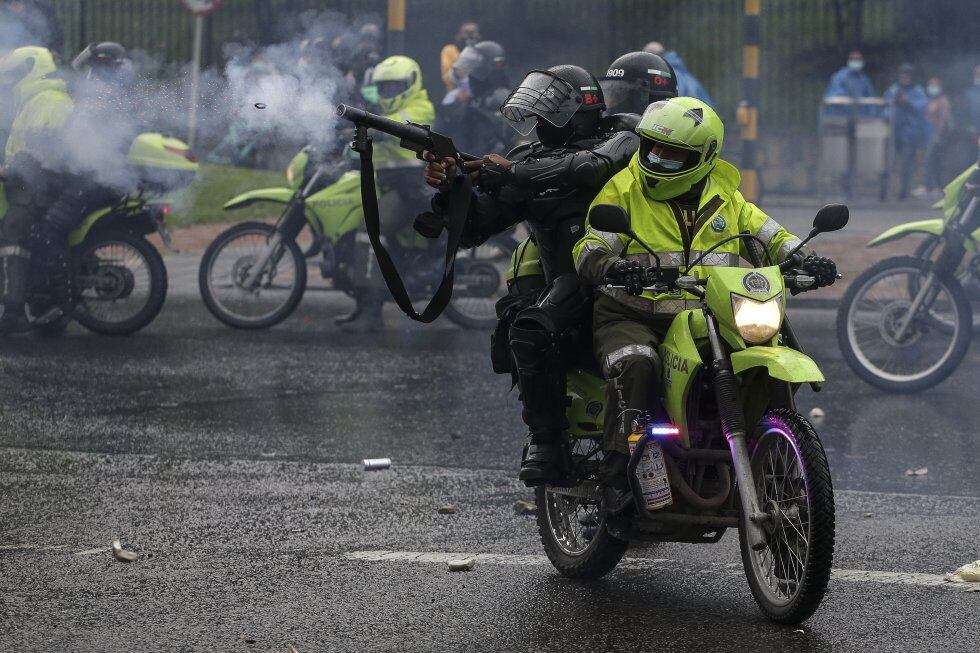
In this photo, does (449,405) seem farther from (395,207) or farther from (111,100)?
(111,100)

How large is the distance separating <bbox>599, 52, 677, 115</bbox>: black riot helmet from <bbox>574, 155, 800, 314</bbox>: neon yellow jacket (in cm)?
179

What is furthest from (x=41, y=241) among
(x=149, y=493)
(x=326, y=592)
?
(x=326, y=592)

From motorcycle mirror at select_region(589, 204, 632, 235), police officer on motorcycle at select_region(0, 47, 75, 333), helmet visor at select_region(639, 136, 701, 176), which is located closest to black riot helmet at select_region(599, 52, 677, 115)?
helmet visor at select_region(639, 136, 701, 176)

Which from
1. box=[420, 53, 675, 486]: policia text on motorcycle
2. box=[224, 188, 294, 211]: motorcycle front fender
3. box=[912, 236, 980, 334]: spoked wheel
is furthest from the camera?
box=[224, 188, 294, 211]: motorcycle front fender

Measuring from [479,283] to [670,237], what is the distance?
22.6 ft

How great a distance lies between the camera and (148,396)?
9742 mm

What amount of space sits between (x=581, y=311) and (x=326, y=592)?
1296 mm

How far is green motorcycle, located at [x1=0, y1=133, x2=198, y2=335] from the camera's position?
467 inches

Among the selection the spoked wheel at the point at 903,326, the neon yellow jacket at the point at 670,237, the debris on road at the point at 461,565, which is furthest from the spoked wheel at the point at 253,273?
the neon yellow jacket at the point at 670,237

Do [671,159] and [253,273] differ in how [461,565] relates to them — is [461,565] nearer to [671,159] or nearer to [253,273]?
[671,159]

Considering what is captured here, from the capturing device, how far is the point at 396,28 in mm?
18000

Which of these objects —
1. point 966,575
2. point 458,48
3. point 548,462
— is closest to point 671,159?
point 548,462

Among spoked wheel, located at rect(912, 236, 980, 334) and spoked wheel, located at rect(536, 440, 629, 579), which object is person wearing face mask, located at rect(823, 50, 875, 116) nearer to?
spoked wheel, located at rect(912, 236, 980, 334)

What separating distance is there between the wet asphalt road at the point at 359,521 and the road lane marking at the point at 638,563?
16 mm
